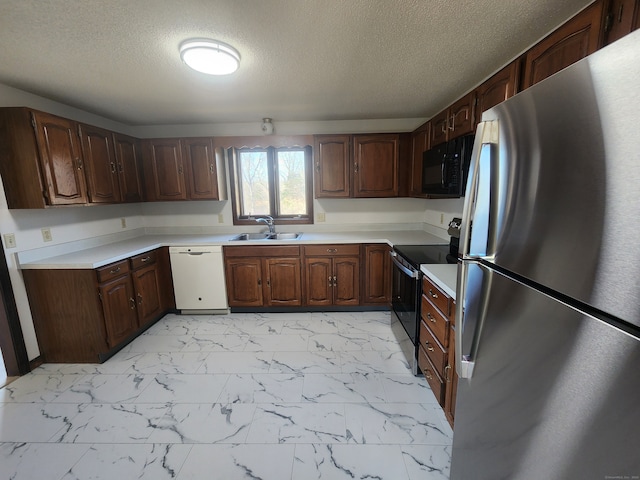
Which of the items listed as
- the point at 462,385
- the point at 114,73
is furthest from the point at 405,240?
the point at 114,73

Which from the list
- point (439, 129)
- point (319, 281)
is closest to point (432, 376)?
point (319, 281)

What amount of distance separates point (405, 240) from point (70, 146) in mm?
3207

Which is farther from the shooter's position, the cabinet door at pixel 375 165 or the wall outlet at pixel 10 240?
the cabinet door at pixel 375 165

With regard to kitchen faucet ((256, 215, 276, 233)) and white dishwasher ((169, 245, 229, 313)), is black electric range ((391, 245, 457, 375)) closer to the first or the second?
kitchen faucet ((256, 215, 276, 233))

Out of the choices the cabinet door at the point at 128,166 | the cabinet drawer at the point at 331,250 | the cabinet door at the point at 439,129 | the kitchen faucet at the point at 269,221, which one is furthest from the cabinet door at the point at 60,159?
the cabinet door at the point at 439,129

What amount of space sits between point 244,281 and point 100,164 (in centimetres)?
182

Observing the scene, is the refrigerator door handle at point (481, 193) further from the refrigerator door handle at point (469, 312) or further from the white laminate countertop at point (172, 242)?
the white laminate countertop at point (172, 242)

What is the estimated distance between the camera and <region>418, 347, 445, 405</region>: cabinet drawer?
165 centimetres

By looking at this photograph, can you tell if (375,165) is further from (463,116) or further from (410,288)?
(410,288)

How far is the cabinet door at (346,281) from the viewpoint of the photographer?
10.0ft

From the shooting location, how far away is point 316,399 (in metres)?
1.85

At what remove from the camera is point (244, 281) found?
3.11 m

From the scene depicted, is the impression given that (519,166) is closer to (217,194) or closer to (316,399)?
(316,399)

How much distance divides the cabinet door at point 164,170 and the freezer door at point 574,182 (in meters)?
3.22
